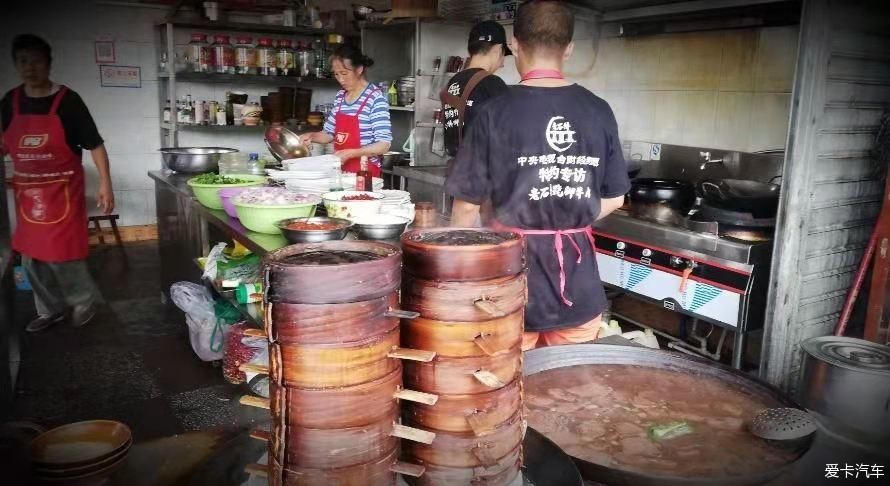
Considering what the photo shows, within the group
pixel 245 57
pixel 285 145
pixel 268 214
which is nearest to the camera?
pixel 268 214

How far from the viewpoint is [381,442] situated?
1.02 meters

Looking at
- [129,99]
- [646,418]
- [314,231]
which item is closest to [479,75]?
[314,231]

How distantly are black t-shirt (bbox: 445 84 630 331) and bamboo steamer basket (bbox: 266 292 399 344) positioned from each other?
4.28 feet

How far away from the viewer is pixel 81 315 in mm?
4910

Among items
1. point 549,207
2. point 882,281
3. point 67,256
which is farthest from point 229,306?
point 882,281

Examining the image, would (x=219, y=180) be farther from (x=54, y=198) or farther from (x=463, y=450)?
(x=463, y=450)

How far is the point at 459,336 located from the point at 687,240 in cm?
286

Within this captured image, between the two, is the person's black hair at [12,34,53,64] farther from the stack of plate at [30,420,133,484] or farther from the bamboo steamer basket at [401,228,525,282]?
the bamboo steamer basket at [401,228,525,282]

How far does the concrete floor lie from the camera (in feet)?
11.4

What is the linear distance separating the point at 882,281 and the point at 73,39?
23.5 ft

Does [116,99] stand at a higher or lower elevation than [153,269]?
higher

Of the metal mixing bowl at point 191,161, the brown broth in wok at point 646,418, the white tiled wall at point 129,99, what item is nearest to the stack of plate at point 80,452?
the brown broth in wok at point 646,418

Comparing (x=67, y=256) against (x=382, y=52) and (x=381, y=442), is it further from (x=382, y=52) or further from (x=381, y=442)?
(x=381, y=442)

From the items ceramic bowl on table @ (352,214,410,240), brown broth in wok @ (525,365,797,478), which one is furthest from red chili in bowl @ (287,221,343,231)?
brown broth in wok @ (525,365,797,478)
